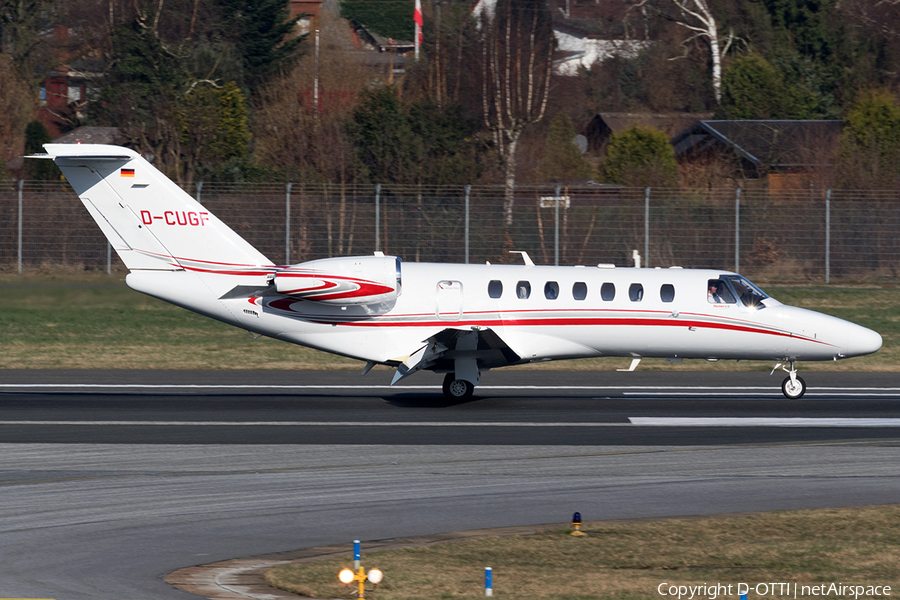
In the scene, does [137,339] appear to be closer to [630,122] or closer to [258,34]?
[258,34]

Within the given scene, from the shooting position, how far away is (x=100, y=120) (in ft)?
171

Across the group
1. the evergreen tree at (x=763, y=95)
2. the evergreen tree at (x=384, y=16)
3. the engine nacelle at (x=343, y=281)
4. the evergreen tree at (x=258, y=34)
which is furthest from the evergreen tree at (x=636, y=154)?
the evergreen tree at (x=384, y=16)

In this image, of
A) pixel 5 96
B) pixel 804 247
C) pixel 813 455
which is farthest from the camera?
pixel 5 96

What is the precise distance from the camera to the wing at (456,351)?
59.2 feet

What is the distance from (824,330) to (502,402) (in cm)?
590

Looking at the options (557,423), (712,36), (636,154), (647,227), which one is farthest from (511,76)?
(557,423)

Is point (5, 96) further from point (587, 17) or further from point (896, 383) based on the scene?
point (587, 17)

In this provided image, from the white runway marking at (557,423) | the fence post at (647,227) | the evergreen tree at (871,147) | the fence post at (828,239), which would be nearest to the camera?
the white runway marking at (557,423)

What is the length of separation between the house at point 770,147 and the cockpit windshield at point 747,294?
80.1 ft

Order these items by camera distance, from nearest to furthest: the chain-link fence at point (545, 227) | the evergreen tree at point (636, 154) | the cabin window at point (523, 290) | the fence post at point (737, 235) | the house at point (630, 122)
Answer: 1. the cabin window at point (523, 290)
2. the chain-link fence at point (545, 227)
3. the fence post at point (737, 235)
4. the evergreen tree at point (636, 154)
5. the house at point (630, 122)

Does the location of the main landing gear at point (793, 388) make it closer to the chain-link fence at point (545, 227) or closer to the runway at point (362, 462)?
the runway at point (362, 462)

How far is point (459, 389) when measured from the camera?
19031 millimetres

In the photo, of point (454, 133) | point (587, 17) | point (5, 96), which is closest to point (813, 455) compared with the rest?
point (454, 133)

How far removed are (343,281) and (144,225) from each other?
3610mm
